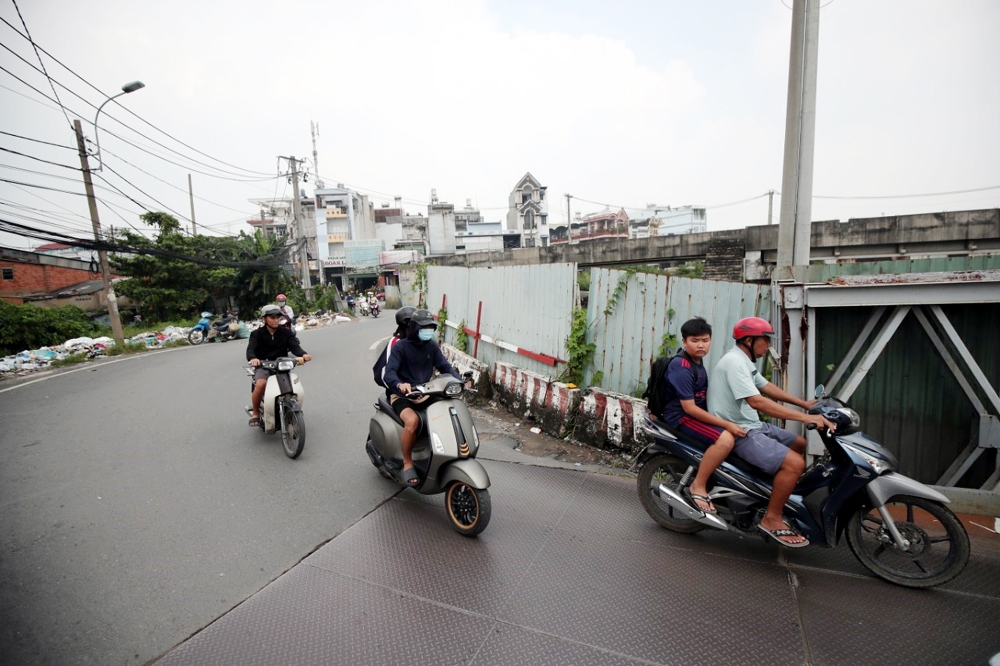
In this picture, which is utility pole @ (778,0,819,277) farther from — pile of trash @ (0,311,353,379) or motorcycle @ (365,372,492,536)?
pile of trash @ (0,311,353,379)

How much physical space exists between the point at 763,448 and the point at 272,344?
538 cm

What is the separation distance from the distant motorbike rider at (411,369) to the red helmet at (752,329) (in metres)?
2.20

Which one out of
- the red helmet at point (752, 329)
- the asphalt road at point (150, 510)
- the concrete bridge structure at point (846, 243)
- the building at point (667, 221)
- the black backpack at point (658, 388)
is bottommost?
the asphalt road at point (150, 510)

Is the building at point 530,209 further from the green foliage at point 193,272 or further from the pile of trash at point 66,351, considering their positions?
the pile of trash at point 66,351

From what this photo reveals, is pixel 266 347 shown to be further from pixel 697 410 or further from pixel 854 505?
pixel 854 505

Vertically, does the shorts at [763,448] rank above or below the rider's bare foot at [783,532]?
above

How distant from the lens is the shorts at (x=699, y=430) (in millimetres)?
3164

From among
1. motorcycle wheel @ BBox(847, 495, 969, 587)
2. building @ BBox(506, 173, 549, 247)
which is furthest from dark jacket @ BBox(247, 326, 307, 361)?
building @ BBox(506, 173, 549, 247)

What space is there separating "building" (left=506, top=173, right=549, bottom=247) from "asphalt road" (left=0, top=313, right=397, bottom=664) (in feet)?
168

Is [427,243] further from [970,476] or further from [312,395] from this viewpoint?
[970,476]

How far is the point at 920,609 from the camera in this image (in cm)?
267

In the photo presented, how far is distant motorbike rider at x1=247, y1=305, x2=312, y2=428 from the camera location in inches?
217

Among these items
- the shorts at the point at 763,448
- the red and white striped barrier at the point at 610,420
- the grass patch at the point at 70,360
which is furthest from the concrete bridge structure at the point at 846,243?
the grass patch at the point at 70,360

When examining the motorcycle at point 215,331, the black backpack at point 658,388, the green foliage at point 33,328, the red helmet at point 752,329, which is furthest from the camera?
the motorcycle at point 215,331
